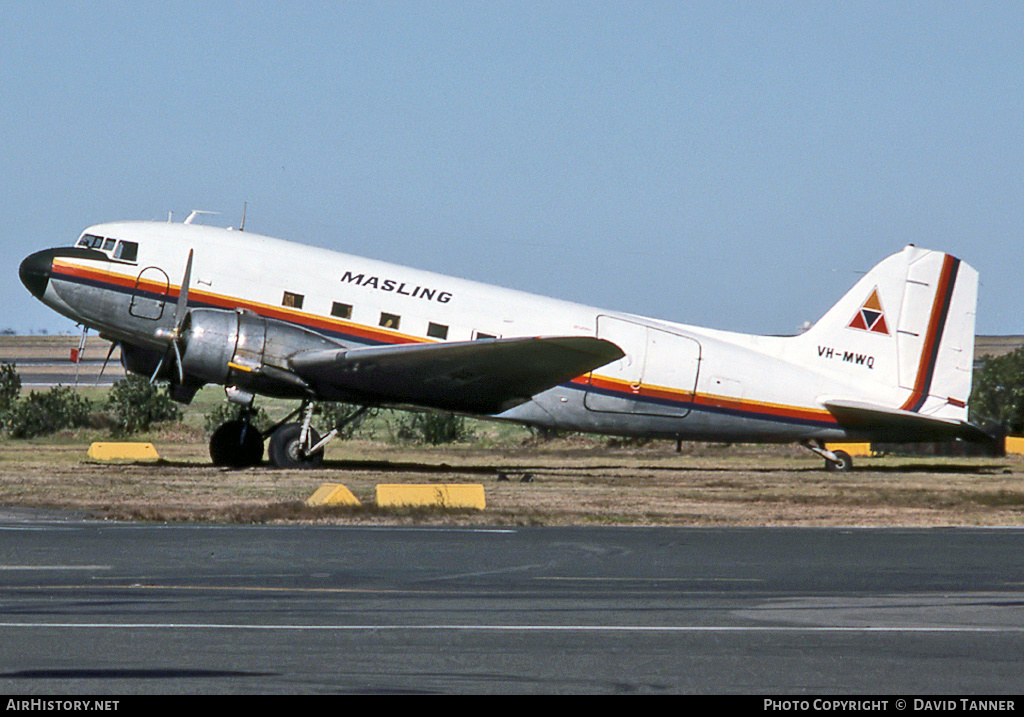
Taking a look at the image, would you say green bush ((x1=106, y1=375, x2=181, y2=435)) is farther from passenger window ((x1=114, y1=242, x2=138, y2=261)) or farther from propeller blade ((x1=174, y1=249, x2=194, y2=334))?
propeller blade ((x1=174, y1=249, x2=194, y2=334))

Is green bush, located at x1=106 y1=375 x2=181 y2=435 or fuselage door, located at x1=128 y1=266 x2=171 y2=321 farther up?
fuselage door, located at x1=128 y1=266 x2=171 y2=321

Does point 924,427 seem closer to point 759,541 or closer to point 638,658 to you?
point 759,541

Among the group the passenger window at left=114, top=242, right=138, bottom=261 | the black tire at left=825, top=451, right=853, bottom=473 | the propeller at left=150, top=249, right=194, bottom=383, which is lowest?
the black tire at left=825, top=451, right=853, bottom=473

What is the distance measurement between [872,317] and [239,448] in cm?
1562

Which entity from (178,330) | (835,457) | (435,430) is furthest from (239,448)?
(435,430)

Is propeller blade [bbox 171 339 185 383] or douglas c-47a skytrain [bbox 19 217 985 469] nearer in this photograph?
propeller blade [bbox 171 339 185 383]

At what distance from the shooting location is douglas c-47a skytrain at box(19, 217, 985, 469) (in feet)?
82.1

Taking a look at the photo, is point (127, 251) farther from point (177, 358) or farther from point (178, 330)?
point (177, 358)

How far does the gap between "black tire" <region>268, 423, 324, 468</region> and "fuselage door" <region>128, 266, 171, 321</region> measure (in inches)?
144

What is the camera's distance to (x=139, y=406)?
164 feet

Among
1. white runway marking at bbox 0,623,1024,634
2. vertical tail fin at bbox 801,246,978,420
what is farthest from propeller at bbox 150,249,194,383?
white runway marking at bbox 0,623,1024,634

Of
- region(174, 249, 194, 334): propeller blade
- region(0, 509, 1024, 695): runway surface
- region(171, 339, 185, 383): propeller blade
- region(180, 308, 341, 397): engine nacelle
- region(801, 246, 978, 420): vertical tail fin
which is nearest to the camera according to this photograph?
region(0, 509, 1024, 695): runway surface
